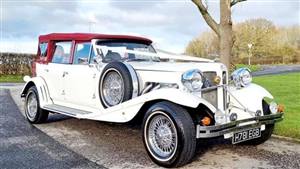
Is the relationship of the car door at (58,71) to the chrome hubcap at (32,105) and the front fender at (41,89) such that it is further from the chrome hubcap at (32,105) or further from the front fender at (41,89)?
the chrome hubcap at (32,105)

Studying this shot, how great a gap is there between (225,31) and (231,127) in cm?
561

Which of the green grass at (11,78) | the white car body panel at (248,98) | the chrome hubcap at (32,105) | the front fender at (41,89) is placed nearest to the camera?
the white car body panel at (248,98)

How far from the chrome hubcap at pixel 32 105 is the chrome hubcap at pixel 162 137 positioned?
3.68 meters

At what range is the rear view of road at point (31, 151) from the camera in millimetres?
5117

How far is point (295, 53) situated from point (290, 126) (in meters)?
57.3

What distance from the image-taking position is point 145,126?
17.6 ft

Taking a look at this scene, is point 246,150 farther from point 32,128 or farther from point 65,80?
point 32,128

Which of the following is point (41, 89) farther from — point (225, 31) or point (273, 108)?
point (225, 31)

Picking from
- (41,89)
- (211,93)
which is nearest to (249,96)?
(211,93)

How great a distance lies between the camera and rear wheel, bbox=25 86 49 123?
7.95 m

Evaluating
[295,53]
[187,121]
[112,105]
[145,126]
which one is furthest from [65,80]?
[295,53]

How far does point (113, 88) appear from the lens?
6191 millimetres

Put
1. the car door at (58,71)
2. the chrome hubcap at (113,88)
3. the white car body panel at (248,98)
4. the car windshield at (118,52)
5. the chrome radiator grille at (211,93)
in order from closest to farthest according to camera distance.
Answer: the chrome radiator grille at (211,93)
the white car body panel at (248,98)
the chrome hubcap at (113,88)
the car windshield at (118,52)
the car door at (58,71)

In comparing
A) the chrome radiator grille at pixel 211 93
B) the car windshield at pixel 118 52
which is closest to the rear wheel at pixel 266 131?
the chrome radiator grille at pixel 211 93
